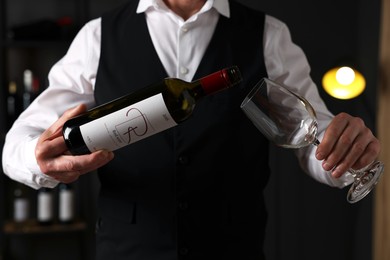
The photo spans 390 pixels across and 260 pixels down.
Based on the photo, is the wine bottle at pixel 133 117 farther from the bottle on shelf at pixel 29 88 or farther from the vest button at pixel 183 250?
the bottle on shelf at pixel 29 88

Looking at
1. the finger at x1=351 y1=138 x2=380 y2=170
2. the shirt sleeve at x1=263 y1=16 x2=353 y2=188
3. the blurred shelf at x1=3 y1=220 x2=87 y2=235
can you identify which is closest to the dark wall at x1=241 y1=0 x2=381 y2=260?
the blurred shelf at x1=3 y1=220 x2=87 y2=235

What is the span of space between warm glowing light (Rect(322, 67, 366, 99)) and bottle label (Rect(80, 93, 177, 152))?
1.62 meters

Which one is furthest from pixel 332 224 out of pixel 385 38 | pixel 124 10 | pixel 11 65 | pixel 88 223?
pixel 124 10

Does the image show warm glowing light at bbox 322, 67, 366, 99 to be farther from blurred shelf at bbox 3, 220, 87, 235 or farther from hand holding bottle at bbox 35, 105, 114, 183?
hand holding bottle at bbox 35, 105, 114, 183

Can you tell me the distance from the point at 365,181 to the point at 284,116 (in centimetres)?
19

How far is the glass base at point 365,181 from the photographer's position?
1119 mm

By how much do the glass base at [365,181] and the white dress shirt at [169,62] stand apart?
12.1 inches

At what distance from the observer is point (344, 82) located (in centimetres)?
256

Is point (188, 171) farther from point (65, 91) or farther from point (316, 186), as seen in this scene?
point (316, 186)

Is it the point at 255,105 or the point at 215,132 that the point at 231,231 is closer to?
the point at 215,132

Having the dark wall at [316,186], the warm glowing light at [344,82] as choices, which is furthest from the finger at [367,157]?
the dark wall at [316,186]

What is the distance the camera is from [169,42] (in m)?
1.53

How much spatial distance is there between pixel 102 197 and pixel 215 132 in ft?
1.04

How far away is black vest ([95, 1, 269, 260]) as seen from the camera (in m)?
1.45
